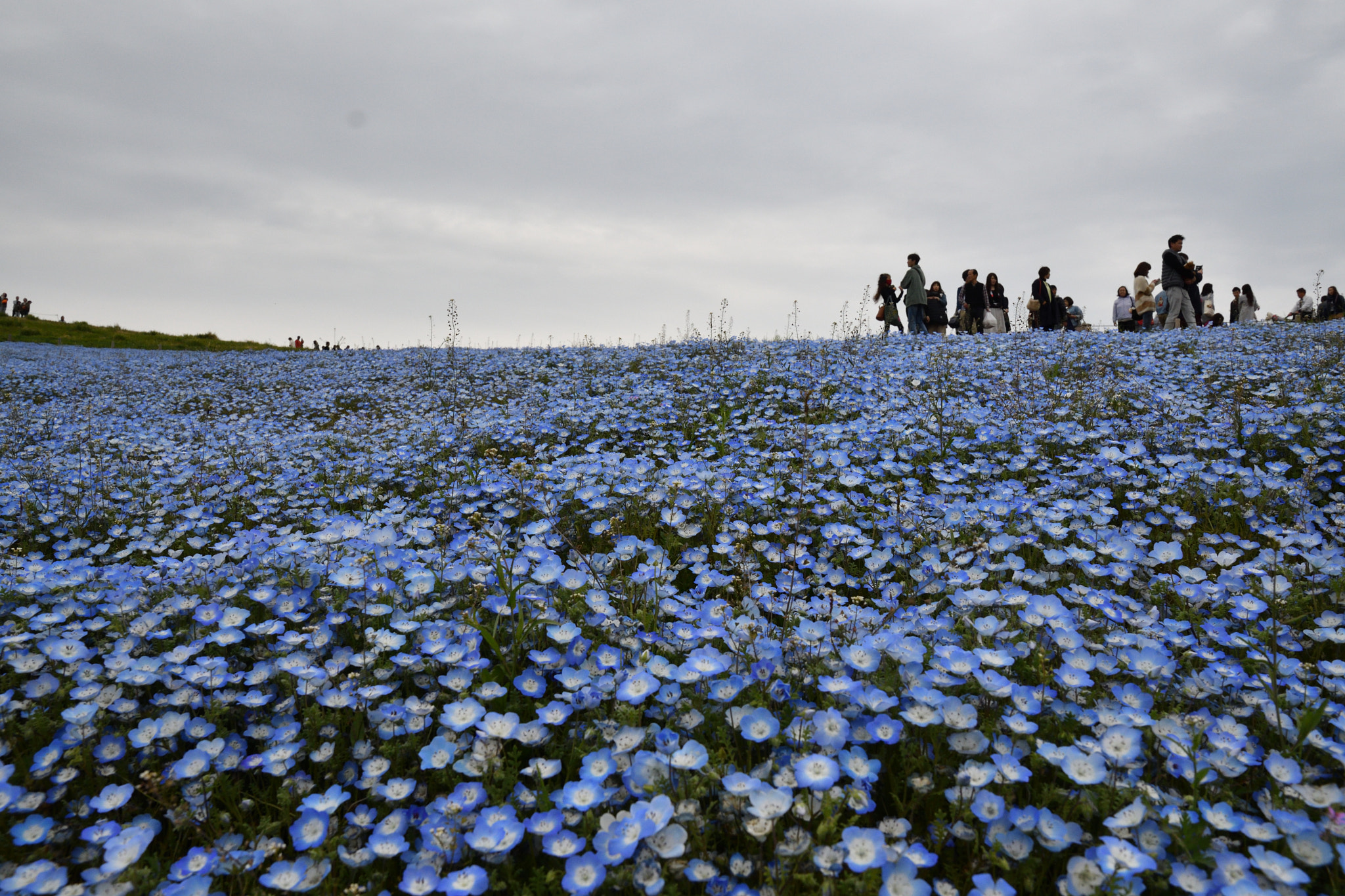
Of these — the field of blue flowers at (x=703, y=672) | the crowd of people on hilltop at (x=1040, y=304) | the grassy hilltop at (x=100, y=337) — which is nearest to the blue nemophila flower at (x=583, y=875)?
the field of blue flowers at (x=703, y=672)

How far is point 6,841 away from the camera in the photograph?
209cm

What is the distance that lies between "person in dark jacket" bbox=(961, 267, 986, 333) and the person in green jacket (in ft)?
3.02

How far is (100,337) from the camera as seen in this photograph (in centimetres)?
2711

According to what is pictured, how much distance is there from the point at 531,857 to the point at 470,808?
22 centimetres

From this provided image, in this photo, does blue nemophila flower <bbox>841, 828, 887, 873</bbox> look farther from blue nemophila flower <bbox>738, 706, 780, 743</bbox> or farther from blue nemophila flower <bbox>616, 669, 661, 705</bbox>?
blue nemophila flower <bbox>616, 669, 661, 705</bbox>

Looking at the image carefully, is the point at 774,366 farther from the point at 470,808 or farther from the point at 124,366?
the point at 124,366

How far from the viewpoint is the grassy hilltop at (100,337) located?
79.3 ft

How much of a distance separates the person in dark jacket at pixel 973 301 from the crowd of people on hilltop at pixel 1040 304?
0.01m

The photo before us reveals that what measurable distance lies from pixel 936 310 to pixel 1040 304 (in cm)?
239

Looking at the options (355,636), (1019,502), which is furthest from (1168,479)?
(355,636)

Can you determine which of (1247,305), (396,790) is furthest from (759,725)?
(1247,305)

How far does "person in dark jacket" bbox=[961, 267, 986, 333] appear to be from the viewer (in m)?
14.7

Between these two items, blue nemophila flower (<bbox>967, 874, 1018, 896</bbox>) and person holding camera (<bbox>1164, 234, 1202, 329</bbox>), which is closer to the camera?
blue nemophila flower (<bbox>967, 874, 1018, 896</bbox>)

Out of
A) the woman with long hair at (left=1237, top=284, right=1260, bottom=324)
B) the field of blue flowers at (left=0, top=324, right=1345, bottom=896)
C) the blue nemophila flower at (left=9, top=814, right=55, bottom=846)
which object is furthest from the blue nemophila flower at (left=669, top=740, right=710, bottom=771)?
the woman with long hair at (left=1237, top=284, right=1260, bottom=324)
